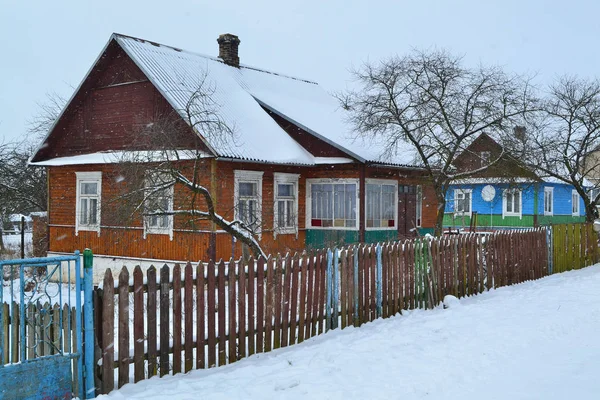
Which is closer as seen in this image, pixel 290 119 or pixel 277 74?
pixel 290 119

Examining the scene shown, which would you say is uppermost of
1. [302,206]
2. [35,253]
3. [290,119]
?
[290,119]

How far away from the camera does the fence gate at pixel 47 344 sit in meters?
5.50

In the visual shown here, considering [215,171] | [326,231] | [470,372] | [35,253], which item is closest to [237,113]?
[215,171]

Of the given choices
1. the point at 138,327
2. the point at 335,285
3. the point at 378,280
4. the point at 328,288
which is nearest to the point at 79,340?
the point at 138,327

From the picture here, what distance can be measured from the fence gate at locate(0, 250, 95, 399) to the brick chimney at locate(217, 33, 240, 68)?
1755cm

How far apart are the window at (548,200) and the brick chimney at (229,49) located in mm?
22715

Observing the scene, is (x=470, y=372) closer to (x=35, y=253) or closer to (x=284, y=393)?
(x=284, y=393)

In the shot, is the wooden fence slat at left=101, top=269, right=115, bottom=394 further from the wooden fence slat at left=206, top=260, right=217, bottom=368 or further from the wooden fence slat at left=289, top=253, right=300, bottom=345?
the wooden fence slat at left=289, top=253, right=300, bottom=345

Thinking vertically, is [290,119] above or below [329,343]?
above

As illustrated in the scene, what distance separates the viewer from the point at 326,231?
62.5 ft

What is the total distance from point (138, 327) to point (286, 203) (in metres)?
12.7

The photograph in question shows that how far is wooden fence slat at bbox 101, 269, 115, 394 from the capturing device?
595cm

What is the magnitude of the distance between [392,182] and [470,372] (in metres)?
14.6

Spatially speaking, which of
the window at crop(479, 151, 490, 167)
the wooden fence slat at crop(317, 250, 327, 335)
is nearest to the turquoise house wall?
the window at crop(479, 151, 490, 167)
